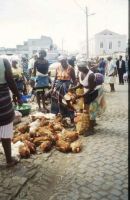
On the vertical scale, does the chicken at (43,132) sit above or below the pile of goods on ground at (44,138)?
above

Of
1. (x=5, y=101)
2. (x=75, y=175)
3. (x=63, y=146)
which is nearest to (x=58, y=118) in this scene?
(x=63, y=146)

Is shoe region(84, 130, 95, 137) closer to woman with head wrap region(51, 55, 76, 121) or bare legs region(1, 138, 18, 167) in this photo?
woman with head wrap region(51, 55, 76, 121)

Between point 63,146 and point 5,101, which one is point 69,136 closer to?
point 63,146

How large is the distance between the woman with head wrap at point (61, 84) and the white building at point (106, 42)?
84.7 metres

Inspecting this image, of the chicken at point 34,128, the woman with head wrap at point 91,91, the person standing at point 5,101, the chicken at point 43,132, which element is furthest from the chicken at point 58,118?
the person standing at point 5,101

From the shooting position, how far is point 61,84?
9.48 m

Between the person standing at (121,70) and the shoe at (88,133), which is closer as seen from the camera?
the shoe at (88,133)

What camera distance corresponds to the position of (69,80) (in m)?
9.52

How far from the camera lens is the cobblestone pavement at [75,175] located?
4.75 metres

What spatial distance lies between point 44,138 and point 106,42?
3650 inches

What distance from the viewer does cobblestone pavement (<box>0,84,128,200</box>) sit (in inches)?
187

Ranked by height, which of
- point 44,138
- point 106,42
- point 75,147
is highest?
point 106,42

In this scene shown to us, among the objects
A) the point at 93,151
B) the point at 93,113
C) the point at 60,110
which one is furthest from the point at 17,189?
the point at 60,110

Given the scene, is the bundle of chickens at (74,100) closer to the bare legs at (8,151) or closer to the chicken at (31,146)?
the chicken at (31,146)
